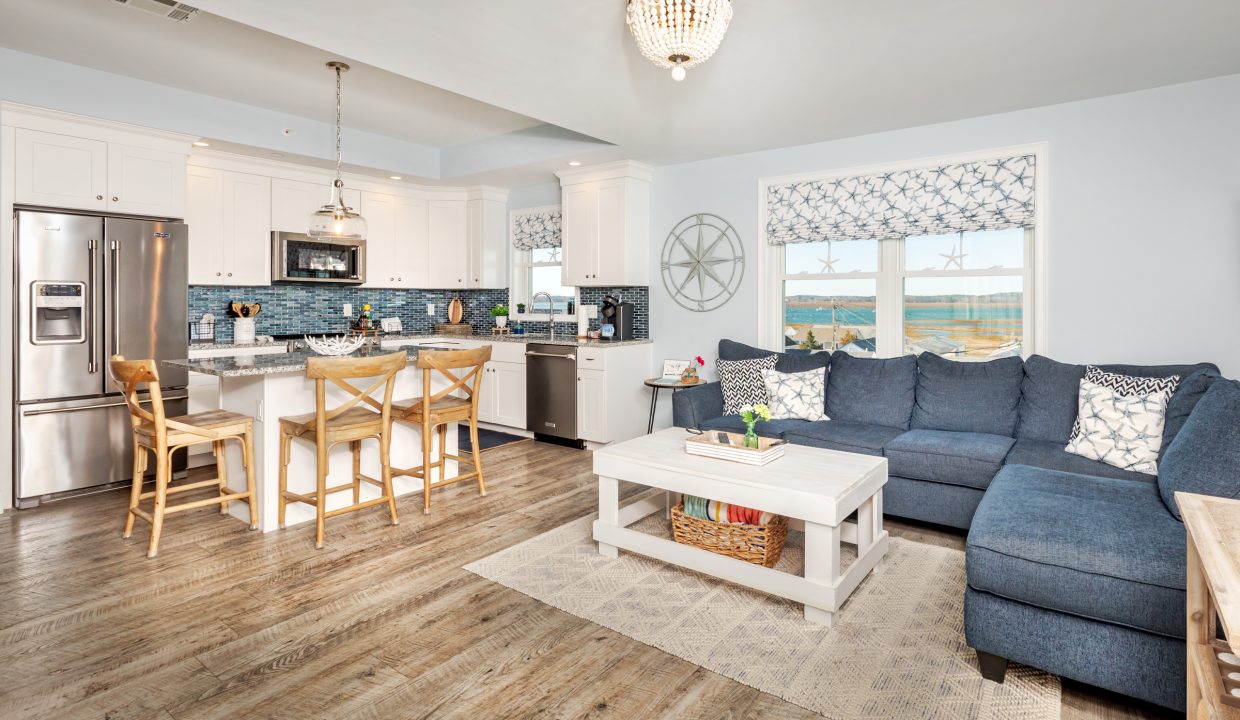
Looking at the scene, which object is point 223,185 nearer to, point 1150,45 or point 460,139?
point 460,139

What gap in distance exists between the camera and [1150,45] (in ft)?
9.79

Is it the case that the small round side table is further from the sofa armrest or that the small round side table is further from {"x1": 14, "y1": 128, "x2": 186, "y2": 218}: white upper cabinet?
{"x1": 14, "y1": 128, "x2": 186, "y2": 218}: white upper cabinet

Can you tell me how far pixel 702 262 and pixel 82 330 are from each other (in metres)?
4.23

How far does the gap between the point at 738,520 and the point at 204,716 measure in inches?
78.8

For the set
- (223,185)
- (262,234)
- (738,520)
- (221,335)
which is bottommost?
(738,520)

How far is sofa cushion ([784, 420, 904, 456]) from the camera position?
366 centimetres

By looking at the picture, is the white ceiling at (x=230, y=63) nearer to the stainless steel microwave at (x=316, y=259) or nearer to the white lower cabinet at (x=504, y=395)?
the stainless steel microwave at (x=316, y=259)

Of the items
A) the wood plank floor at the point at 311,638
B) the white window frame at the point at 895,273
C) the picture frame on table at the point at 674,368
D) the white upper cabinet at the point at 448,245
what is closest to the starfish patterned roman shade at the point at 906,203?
the white window frame at the point at 895,273

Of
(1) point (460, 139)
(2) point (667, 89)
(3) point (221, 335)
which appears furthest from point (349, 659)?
(1) point (460, 139)

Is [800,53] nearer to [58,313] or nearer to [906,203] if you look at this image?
[906,203]

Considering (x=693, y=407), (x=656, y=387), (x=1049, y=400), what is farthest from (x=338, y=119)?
(x=1049, y=400)

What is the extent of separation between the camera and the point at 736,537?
2.75 metres

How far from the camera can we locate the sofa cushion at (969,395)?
3.72 metres

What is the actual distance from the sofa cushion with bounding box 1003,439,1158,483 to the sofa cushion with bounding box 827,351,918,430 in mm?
719
